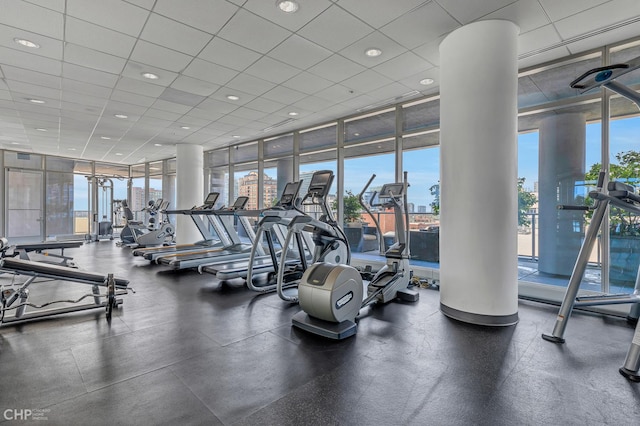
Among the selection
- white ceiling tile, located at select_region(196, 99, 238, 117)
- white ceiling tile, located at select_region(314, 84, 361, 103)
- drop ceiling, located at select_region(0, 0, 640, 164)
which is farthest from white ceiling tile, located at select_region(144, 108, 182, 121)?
white ceiling tile, located at select_region(314, 84, 361, 103)

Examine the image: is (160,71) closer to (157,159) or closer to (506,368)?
(506,368)

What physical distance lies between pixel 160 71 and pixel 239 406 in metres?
4.35

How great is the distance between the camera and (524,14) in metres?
3.14


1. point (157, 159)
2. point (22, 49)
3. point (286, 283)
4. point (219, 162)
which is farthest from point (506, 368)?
point (157, 159)

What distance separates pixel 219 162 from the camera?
10.5 m

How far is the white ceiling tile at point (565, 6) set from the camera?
9.62 feet

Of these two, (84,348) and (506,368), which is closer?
(506,368)

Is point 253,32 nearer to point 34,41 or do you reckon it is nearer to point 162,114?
point 34,41

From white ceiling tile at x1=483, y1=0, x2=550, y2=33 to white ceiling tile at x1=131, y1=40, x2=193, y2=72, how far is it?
3562mm

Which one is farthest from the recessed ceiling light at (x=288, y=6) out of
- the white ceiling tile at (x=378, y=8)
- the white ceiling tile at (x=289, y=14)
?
the white ceiling tile at (x=378, y=8)

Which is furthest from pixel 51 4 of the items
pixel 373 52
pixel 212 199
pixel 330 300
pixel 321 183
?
pixel 212 199

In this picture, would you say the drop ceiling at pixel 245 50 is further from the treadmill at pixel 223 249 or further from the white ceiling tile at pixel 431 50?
the treadmill at pixel 223 249

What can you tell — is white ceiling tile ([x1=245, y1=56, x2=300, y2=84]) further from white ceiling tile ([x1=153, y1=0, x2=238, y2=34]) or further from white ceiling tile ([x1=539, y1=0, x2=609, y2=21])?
white ceiling tile ([x1=539, y1=0, x2=609, y2=21])

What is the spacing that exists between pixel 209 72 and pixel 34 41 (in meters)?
1.89
